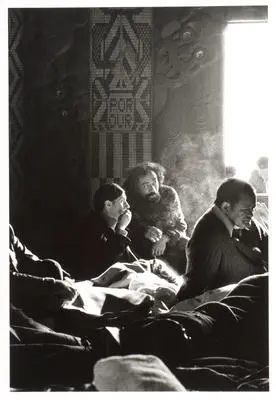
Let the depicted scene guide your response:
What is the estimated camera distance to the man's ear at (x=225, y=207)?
2.49 meters

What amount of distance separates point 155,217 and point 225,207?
34 cm

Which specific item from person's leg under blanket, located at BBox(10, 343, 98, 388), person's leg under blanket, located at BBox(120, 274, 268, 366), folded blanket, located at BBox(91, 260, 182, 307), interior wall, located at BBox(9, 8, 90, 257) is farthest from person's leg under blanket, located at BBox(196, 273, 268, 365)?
interior wall, located at BBox(9, 8, 90, 257)

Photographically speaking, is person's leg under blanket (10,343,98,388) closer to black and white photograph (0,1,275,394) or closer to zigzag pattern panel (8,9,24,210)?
black and white photograph (0,1,275,394)

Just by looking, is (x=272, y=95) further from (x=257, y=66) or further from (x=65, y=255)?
(x=65, y=255)

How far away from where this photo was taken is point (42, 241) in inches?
98.3

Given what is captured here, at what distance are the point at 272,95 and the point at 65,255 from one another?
1.27 m

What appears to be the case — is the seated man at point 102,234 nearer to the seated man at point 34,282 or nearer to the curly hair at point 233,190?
the seated man at point 34,282

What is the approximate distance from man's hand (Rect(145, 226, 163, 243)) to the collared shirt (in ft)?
0.93

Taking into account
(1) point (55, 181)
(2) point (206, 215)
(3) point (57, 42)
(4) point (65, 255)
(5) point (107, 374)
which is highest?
(3) point (57, 42)

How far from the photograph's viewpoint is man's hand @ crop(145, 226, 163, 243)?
2.51m

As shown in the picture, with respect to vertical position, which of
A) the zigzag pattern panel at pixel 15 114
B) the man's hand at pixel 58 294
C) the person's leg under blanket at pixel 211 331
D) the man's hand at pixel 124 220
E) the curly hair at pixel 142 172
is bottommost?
the person's leg under blanket at pixel 211 331

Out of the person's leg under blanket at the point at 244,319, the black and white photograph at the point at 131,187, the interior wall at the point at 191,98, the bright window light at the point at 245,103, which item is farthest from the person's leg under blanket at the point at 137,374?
the bright window light at the point at 245,103
